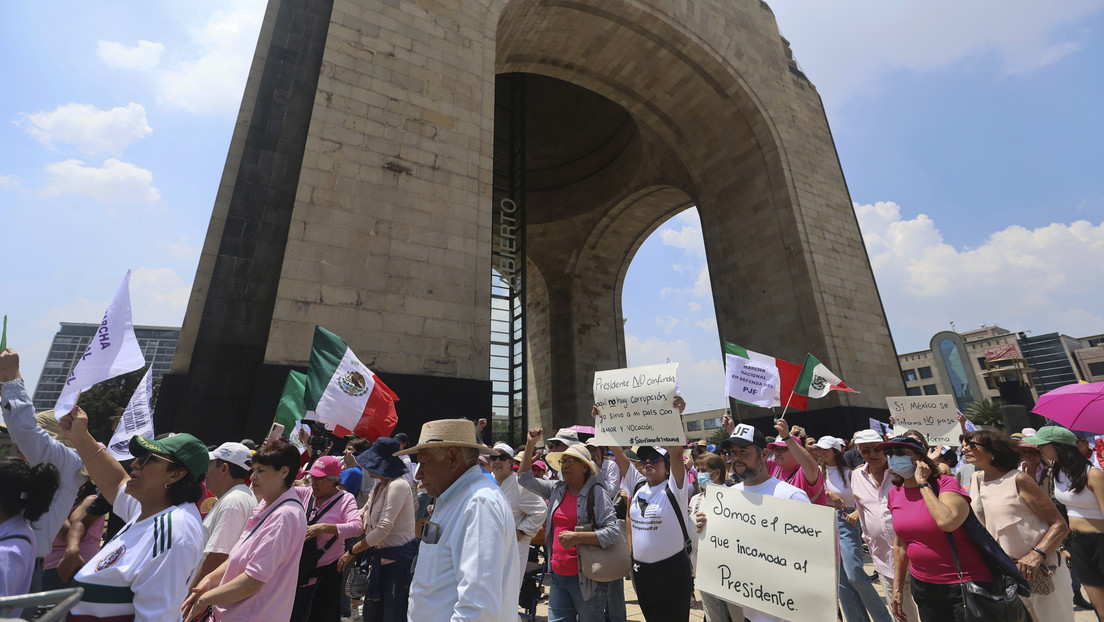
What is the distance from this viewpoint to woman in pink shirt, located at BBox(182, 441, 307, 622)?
2.59 metres

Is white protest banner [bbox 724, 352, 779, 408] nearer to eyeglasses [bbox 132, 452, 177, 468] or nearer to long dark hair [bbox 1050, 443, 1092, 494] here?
long dark hair [bbox 1050, 443, 1092, 494]

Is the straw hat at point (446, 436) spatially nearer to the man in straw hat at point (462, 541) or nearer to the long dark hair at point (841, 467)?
the man in straw hat at point (462, 541)

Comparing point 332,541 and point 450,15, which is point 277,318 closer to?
point 332,541

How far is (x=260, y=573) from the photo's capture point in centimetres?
264

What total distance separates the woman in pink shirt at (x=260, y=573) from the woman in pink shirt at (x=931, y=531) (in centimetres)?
384

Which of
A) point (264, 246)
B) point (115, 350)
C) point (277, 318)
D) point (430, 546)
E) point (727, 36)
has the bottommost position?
point (430, 546)

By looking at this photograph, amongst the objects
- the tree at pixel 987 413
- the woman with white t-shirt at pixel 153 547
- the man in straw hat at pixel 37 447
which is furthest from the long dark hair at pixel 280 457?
the tree at pixel 987 413

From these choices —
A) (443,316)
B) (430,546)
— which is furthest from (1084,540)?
(443,316)

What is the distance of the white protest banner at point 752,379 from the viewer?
7426 mm

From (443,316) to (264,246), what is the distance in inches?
135

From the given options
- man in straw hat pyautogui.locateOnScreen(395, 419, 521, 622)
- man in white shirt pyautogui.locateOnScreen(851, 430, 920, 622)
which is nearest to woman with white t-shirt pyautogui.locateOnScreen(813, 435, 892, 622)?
man in white shirt pyautogui.locateOnScreen(851, 430, 920, 622)

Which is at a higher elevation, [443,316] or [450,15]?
[450,15]

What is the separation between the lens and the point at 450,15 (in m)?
11.0

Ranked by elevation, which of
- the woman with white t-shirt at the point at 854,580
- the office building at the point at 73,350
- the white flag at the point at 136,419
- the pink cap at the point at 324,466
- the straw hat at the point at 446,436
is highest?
the office building at the point at 73,350
